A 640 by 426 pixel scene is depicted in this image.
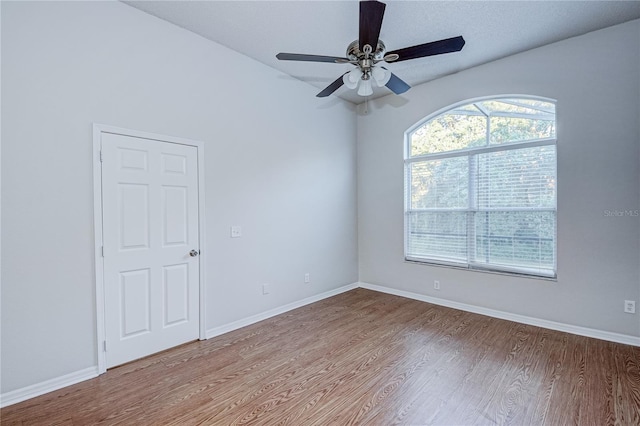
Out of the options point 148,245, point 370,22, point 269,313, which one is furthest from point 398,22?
point 269,313

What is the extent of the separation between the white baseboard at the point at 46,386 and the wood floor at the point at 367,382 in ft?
0.19

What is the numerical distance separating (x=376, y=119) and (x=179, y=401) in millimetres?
4408

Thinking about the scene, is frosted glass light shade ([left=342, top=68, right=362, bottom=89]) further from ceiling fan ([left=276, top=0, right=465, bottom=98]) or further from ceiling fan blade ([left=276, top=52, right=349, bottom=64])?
ceiling fan blade ([left=276, top=52, right=349, bottom=64])

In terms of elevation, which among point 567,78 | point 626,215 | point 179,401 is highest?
point 567,78

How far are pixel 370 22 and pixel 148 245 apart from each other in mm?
2659

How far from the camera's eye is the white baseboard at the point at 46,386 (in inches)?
80.8

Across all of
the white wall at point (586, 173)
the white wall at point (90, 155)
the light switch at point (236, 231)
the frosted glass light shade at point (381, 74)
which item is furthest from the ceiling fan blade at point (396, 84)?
the light switch at point (236, 231)

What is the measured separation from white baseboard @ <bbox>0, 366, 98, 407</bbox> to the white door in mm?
164

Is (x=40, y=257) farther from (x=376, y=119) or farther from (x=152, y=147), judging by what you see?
(x=376, y=119)

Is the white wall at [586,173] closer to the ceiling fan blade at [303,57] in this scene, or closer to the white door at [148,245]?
the ceiling fan blade at [303,57]

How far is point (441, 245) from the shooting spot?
4223 mm

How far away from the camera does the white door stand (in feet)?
8.29

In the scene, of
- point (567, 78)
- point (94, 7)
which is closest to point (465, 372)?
point (567, 78)

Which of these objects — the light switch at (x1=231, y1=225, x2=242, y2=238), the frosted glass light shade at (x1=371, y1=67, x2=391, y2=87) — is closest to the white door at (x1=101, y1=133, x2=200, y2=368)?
the light switch at (x1=231, y1=225, x2=242, y2=238)
